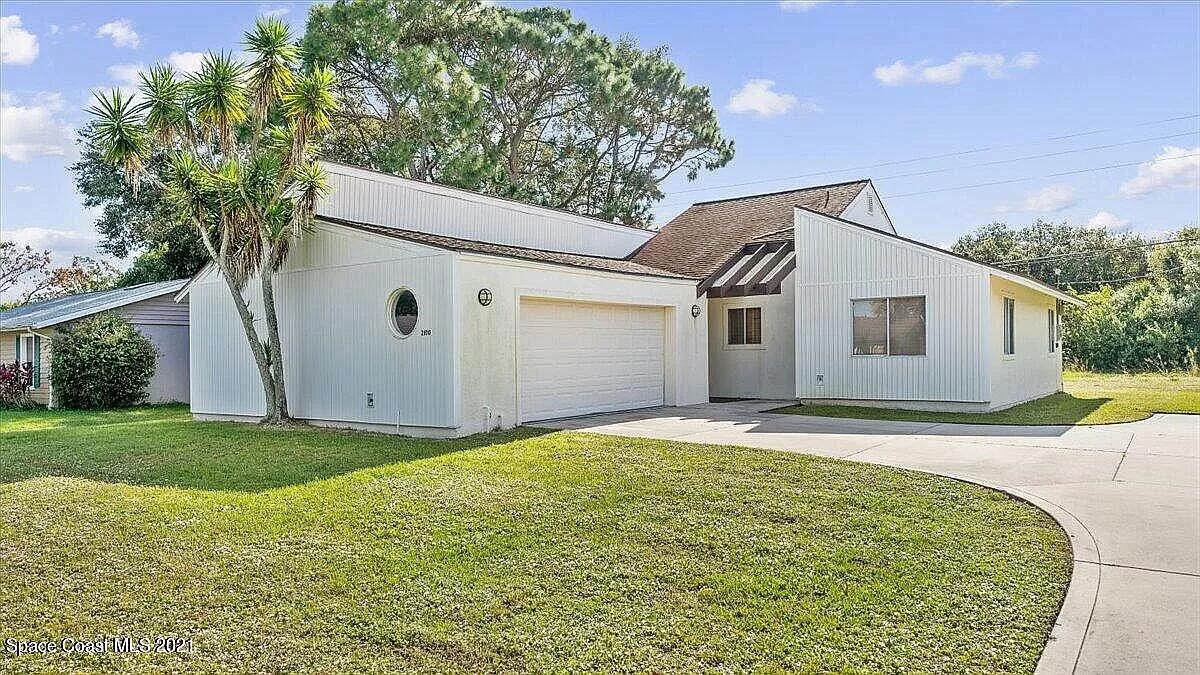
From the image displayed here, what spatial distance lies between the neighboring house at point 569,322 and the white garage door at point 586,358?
33 mm

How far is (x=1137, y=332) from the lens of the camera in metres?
26.7

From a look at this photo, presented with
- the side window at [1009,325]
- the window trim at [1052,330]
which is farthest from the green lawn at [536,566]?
Answer: the window trim at [1052,330]

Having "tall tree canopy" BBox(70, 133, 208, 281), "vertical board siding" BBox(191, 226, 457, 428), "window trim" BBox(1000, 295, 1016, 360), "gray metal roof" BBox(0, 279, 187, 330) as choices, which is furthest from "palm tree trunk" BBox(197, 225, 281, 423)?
"tall tree canopy" BBox(70, 133, 208, 281)

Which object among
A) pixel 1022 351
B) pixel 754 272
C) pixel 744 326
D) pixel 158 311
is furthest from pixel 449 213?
pixel 1022 351

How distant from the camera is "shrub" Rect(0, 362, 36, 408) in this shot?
778 inches

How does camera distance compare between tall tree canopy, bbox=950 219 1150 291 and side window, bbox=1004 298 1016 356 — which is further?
tall tree canopy, bbox=950 219 1150 291

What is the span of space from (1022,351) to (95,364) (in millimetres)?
21172

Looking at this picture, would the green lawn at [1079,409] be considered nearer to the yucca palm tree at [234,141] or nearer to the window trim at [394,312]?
the window trim at [394,312]

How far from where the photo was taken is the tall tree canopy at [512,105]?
2441 cm

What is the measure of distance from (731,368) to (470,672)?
15095mm

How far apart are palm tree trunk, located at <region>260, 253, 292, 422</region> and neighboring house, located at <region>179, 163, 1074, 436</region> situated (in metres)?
0.32

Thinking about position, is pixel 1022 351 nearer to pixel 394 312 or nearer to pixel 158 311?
pixel 394 312

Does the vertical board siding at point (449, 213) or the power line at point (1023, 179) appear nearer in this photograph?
the vertical board siding at point (449, 213)

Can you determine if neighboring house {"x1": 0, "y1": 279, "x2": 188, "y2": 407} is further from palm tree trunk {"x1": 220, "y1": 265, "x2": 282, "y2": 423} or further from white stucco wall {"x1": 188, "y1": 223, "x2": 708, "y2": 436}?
palm tree trunk {"x1": 220, "y1": 265, "x2": 282, "y2": 423}
